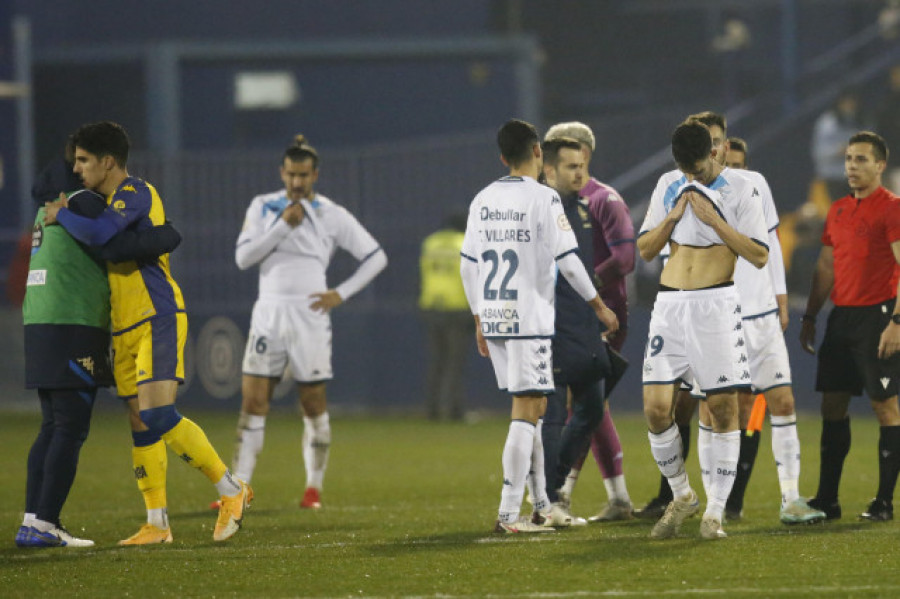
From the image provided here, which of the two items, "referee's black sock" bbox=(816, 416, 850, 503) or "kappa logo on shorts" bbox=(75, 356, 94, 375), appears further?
"referee's black sock" bbox=(816, 416, 850, 503)

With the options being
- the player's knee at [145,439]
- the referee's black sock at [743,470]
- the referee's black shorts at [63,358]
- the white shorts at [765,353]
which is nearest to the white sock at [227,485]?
the player's knee at [145,439]

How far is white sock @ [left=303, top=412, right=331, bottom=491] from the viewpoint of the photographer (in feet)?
33.8

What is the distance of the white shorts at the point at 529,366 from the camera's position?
8086 mm

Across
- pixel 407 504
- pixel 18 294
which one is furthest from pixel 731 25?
pixel 407 504

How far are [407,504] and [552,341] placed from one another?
6.86ft

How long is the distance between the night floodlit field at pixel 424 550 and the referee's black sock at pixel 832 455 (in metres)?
0.22

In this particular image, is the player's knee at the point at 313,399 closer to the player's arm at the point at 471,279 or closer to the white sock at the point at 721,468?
the player's arm at the point at 471,279

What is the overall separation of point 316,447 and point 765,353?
10.4ft

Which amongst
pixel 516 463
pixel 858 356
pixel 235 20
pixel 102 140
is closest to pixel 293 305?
pixel 102 140

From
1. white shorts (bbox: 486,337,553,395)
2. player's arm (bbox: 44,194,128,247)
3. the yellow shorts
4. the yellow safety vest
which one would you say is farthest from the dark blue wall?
white shorts (bbox: 486,337,553,395)

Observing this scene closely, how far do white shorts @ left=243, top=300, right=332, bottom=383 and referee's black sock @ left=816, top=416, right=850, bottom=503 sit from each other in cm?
325

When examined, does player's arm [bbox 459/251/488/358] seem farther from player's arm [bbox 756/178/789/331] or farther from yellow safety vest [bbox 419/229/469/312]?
yellow safety vest [bbox 419/229/469/312]

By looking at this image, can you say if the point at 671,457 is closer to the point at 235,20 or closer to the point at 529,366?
the point at 529,366

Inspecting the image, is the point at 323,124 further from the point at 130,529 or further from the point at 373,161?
the point at 130,529
